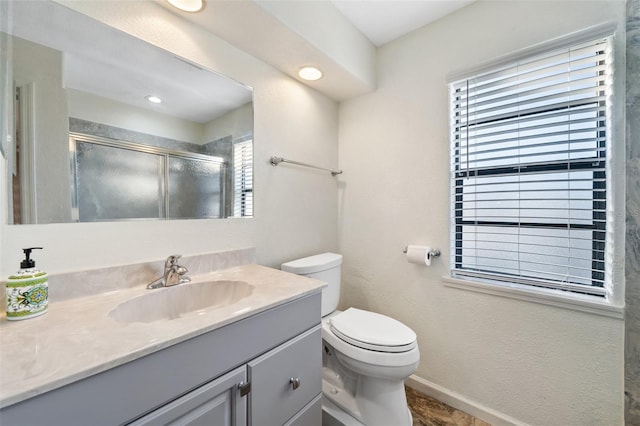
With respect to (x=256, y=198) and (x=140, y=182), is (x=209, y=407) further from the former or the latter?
(x=256, y=198)

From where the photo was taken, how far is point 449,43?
1.52 meters

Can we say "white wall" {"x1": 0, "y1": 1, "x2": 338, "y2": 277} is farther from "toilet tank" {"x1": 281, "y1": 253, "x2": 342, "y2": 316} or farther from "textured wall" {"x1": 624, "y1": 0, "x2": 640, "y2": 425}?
"textured wall" {"x1": 624, "y1": 0, "x2": 640, "y2": 425}

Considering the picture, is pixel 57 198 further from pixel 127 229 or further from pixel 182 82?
pixel 182 82

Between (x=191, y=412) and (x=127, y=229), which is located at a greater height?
(x=127, y=229)

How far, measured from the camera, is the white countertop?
0.48 meters

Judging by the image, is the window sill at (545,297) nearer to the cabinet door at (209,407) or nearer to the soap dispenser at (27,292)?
the cabinet door at (209,407)

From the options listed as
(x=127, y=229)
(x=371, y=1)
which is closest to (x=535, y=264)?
(x=371, y=1)

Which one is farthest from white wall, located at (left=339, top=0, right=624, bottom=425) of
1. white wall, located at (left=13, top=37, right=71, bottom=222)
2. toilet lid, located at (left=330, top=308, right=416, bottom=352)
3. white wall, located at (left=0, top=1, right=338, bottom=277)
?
white wall, located at (left=13, top=37, right=71, bottom=222)

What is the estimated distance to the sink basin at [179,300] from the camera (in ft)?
2.96

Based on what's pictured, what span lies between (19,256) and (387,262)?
1.74 m

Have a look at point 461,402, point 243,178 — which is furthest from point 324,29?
point 461,402

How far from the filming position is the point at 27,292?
2.35 feet

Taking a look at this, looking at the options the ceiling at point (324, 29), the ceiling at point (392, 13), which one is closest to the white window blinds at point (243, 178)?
the ceiling at point (324, 29)

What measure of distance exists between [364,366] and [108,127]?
4.87 feet
